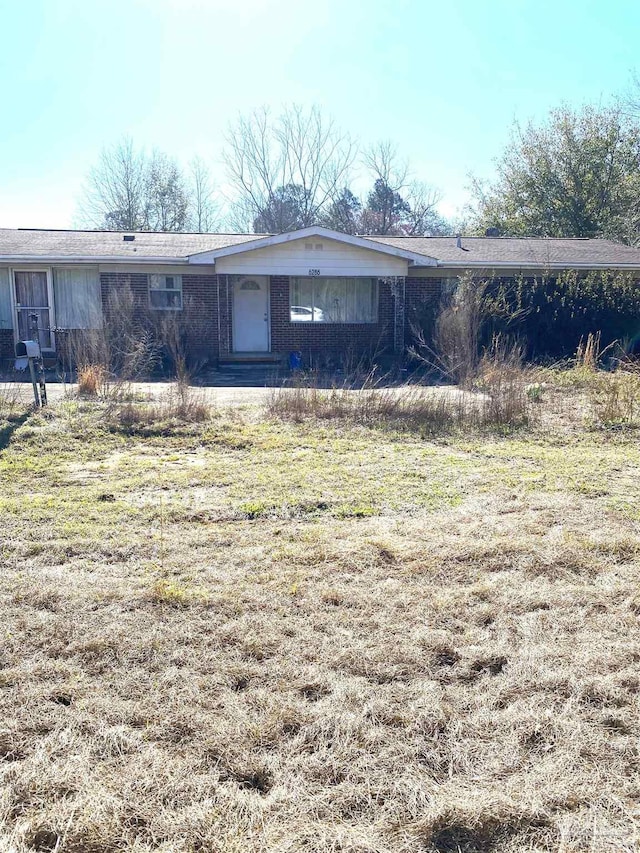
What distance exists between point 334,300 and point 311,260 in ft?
4.59

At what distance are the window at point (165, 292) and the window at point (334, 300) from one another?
281 centimetres

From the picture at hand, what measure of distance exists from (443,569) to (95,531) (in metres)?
2.26

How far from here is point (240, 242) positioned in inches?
711

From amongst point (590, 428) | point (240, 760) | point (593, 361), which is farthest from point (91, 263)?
point (240, 760)

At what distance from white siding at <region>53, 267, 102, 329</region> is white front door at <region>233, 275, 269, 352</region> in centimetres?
340

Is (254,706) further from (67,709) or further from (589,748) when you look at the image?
(589,748)

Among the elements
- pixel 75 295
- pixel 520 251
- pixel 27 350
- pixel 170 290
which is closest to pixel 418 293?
pixel 520 251

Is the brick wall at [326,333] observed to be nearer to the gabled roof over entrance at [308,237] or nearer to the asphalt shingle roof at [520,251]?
the gabled roof over entrance at [308,237]

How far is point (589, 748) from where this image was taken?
7.72 ft

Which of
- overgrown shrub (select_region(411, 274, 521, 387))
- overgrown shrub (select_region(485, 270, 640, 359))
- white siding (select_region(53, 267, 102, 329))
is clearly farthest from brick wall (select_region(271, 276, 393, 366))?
white siding (select_region(53, 267, 102, 329))

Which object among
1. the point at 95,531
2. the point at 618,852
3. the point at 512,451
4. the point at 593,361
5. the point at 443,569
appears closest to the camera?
the point at 618,852

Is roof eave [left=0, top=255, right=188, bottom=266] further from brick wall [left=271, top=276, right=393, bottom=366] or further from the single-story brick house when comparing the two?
brick wall [left=271, top=276, right=393, bottom=366]

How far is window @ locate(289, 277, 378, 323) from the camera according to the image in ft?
57.2

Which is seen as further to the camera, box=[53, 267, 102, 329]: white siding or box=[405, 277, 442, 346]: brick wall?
box=[405, 277, 442, 346]: brick wall
